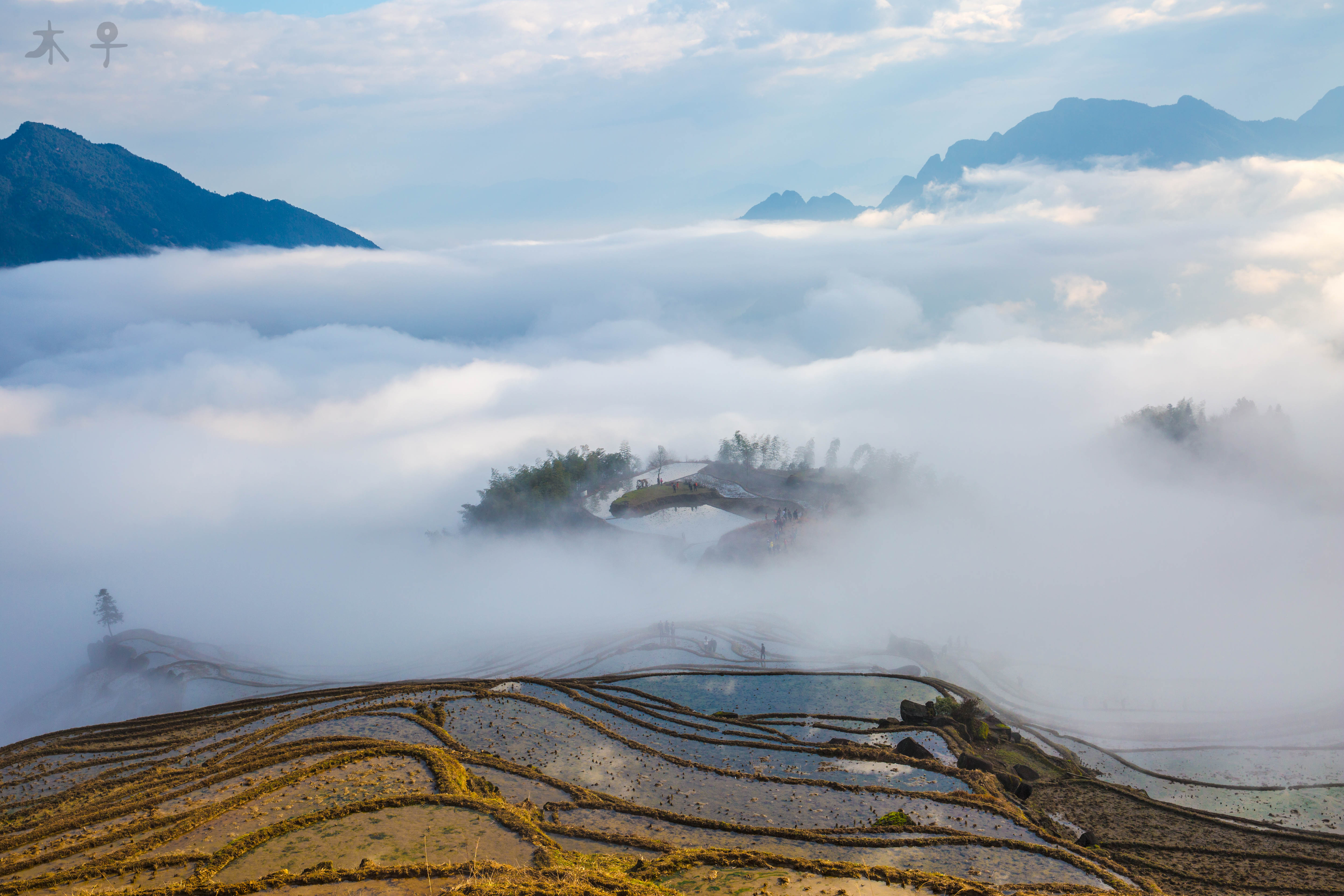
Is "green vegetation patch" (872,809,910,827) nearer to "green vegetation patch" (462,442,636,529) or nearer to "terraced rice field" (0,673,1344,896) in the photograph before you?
"terraced rice field" (0,673,1344,896)

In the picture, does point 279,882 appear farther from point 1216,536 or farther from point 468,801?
point 1216,536

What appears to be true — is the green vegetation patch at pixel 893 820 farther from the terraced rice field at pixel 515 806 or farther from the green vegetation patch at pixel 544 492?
the green vegetation patch at pixel 544 492

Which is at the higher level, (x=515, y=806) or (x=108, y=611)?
(x=108, y=611)

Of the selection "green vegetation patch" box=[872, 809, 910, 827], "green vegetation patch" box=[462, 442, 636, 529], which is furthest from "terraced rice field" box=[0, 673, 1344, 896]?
"green vegetation patch" box=[462, 442, 636, 529]

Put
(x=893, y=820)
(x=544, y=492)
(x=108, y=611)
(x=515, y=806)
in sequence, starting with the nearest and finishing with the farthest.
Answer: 1. (x=893, y=820)
2. (x=515, y=806)
3. (x=108, y=611)
4. (x=544, y=492)

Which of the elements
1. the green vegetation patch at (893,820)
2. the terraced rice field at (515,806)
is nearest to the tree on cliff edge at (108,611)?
the terraced rice field at (515,806)

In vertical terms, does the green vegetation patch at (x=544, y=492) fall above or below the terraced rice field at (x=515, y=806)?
above

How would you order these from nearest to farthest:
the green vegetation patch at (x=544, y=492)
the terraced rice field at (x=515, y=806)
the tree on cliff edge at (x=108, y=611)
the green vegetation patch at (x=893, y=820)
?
the terraced rice field at (x=515, y=806) → the green vegetation patch at (x=893, y=820) → the tree on cliff edge at (x=108, y=611) → the green vegetation patch at (x=544, y=492)

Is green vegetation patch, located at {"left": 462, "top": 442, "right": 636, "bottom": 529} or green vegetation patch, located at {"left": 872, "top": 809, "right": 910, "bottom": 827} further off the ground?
green vegetation patch, located at {"left": 462, "top": 442, "right": 636, "bottom": 529}

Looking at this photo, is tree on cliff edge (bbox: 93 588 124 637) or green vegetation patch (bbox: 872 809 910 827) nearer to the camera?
green vegetation patch (bbox: 872 809 910 827)

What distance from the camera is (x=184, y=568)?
143250 millimetres

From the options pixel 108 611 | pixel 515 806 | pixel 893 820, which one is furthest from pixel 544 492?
pixel 893 820

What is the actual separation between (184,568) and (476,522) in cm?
6259

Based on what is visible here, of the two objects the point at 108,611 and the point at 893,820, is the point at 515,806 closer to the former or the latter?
the point at 893,820
